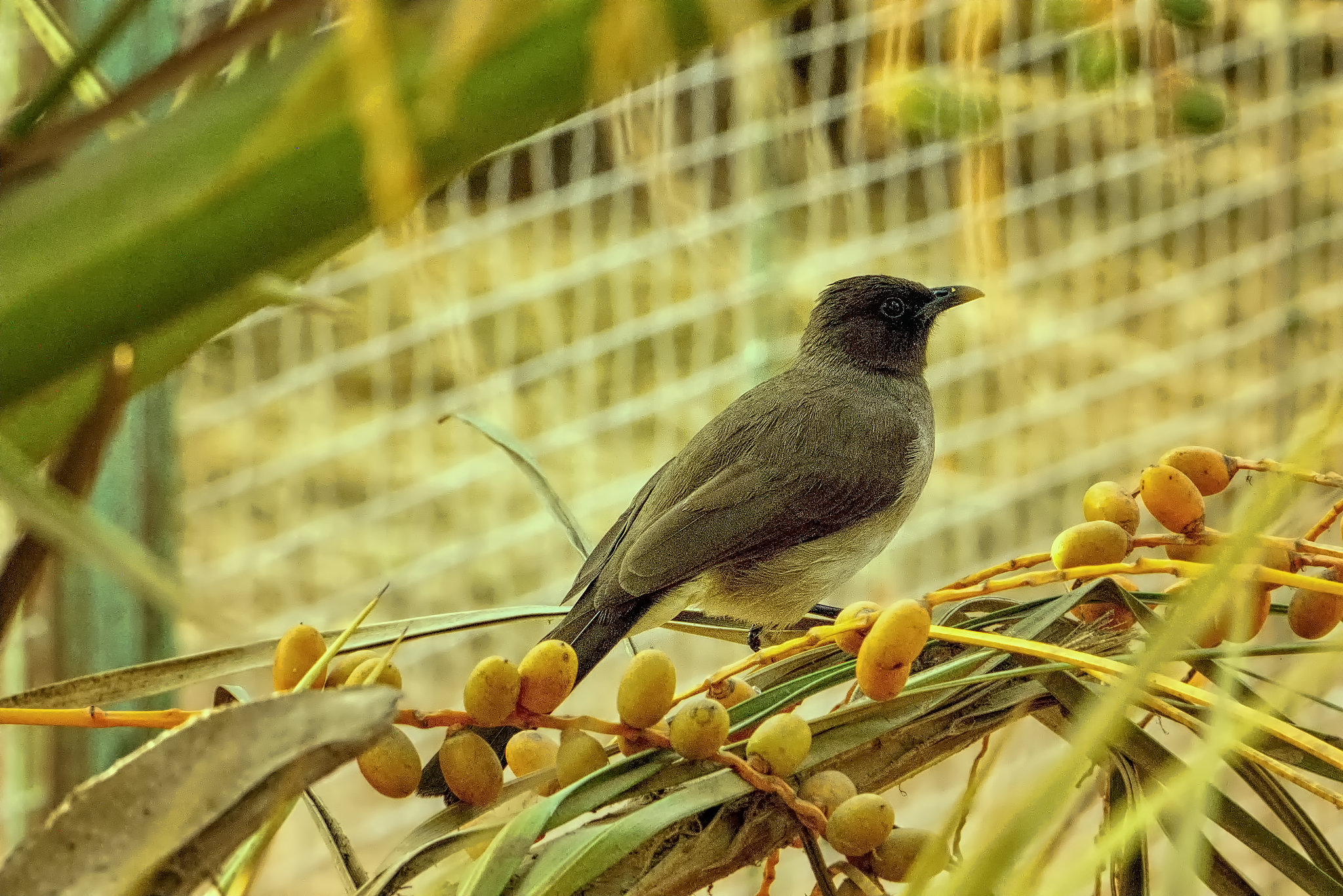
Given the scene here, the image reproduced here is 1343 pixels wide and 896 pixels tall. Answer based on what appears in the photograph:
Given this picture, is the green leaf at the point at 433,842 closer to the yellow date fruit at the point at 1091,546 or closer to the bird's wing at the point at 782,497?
the yellow date fruit at the point at 1091,546

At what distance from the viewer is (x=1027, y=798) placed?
412 mm

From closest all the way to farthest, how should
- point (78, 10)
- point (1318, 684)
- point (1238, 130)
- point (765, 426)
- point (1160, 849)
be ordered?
point (1318, 684) → point (78, 10) → point (765, 426) → point (1160, 849) → point (1238, 130)

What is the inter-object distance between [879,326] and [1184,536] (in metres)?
1.34

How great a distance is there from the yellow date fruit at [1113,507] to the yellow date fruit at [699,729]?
300 mm

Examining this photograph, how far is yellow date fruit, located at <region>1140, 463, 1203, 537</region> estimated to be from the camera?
33.1 inches

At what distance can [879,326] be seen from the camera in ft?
7.14

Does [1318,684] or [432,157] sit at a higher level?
[432,157]

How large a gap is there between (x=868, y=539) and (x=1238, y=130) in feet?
9.87

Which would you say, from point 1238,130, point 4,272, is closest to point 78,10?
point 4,272

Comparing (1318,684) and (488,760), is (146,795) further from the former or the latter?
(1318,684)

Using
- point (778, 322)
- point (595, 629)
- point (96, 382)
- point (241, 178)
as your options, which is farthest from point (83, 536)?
point (778, 322)

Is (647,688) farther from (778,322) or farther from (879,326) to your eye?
(778,322)

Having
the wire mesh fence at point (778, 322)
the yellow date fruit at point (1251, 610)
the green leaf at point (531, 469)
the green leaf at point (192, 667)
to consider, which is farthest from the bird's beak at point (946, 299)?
the green leaf at point (192, 667)

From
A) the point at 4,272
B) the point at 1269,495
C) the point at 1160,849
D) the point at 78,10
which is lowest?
the point at 1160,849
